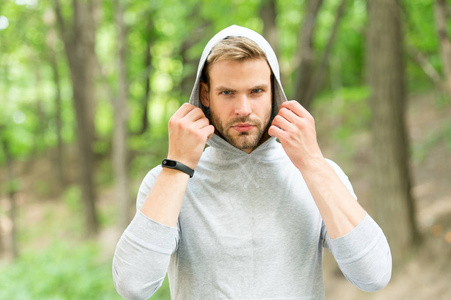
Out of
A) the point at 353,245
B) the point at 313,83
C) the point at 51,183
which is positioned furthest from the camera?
the point at 51,183

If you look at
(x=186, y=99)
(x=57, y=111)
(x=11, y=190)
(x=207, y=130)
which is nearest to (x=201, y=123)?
(x=207, y=130)

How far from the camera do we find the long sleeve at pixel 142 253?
1690mm

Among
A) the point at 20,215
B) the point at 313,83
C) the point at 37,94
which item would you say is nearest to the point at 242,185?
the point at 313,83

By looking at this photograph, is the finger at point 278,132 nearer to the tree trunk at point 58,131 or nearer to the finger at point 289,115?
the finger at point 289,115

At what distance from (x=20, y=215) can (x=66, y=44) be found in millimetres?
8914

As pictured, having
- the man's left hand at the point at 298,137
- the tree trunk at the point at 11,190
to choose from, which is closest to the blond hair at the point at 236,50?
the man's left hand at the point at 298,137

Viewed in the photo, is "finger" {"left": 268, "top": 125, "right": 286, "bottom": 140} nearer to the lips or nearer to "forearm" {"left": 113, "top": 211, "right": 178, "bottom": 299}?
the lips

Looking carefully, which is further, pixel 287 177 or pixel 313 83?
pixel 313 83

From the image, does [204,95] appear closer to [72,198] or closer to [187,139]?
[187,139]

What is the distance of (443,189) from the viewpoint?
28.4 ft

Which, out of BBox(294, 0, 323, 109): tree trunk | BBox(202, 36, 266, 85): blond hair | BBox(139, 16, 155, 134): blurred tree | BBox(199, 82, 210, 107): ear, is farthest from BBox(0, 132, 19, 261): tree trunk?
BBox(202, 36, 266, 85): blond hair

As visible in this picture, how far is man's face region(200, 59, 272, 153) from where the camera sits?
1867 millimetres

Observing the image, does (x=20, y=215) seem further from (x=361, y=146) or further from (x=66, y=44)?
(x=361, y=146)

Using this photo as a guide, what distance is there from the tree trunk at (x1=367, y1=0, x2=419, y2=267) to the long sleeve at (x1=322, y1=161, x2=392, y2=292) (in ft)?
18.0
